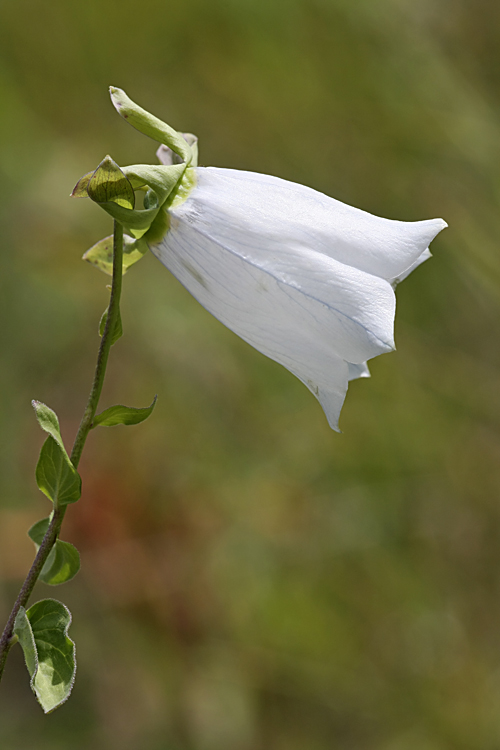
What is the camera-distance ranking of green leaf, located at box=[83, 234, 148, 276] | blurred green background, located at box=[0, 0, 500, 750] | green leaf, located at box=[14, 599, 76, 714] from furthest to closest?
blurred green background, located at box=[0, 0, 500, 750], green leaf, located at box=[83, 234, 148, 276], green leaf, located at box=[14, 599, 76, 714]

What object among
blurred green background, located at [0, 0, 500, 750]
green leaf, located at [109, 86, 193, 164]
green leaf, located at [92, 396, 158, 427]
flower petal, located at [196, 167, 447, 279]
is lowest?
blurred green background, located at [0, 0, 500, 750]

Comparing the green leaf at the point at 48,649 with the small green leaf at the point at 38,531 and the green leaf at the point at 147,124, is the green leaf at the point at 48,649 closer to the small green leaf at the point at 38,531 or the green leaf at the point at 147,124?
the small green leaf at the point at 38,531

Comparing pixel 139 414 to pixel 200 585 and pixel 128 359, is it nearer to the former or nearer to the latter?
pixel 200 585

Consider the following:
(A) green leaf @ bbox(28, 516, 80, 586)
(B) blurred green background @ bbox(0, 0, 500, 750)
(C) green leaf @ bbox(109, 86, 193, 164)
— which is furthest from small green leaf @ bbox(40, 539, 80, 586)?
(B) blurred green background @ bbox(0, 0, 500, 750)

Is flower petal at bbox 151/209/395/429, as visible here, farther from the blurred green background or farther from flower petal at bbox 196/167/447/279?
the blurred green background

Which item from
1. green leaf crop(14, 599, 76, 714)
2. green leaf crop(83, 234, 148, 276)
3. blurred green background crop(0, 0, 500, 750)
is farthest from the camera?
blurred green background crop(0, 0, 500, 750)

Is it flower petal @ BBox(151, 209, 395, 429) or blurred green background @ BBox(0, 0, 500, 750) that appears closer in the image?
flower petal @ BBox(151, 209, 395, 429)

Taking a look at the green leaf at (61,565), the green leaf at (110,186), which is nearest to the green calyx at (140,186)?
the green leaf at (110,186)
